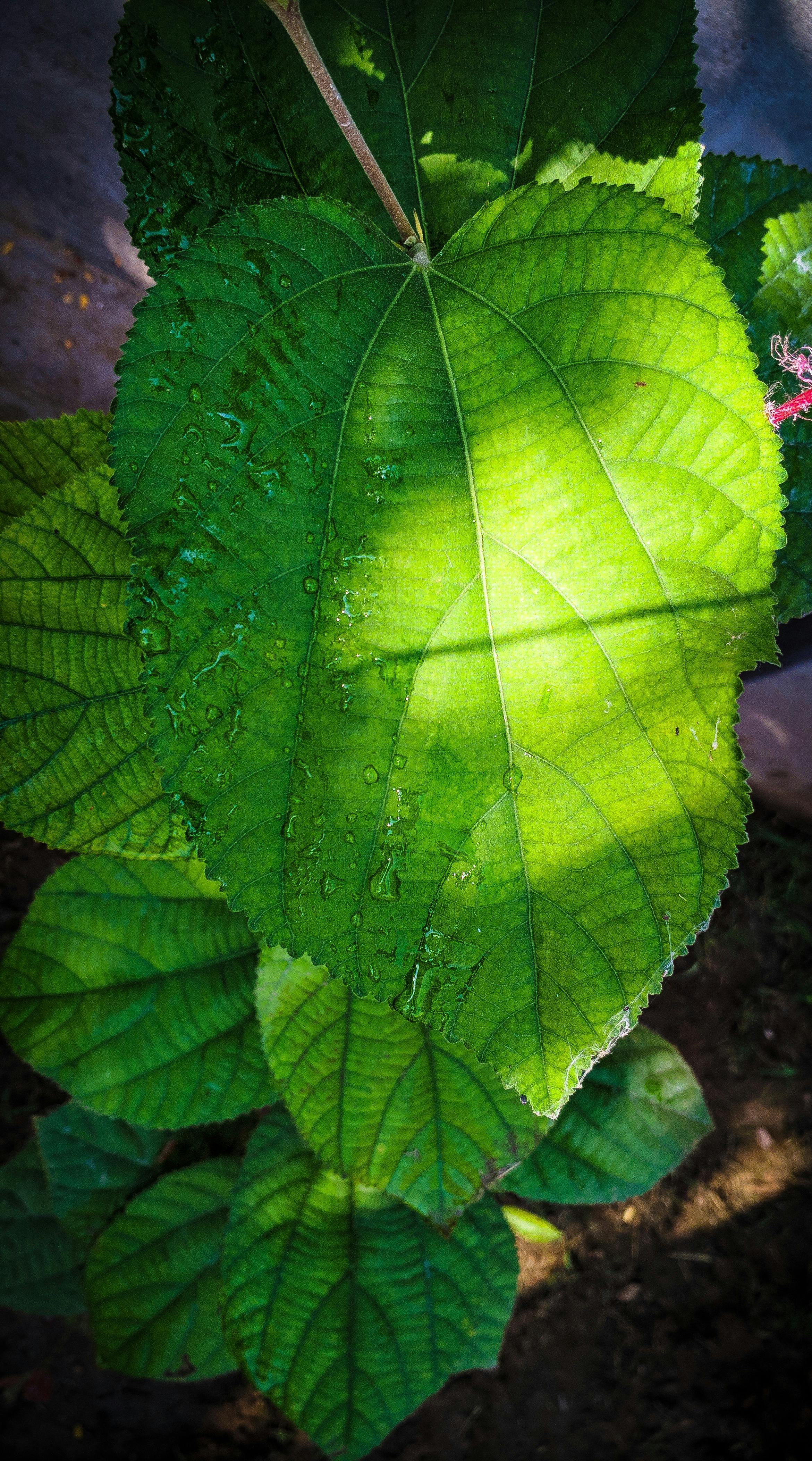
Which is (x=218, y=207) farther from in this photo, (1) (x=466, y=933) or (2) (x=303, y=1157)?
(2) (x=303, y=1157)

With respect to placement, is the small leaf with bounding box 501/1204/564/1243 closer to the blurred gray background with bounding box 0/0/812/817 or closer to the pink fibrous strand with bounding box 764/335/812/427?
the blurred gray background with bounding box 0/0/812/817

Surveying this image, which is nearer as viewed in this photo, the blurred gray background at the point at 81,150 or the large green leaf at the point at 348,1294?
the large green leaf at the point at 348,1294

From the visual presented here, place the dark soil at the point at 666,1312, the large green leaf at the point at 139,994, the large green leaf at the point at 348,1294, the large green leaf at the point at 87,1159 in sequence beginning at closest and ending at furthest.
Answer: the large green leaf at the point at 348,1294 → the large green leaf at the point at 139,994 → the large green leaf at the point at 87,1159 → the dark soil at the point at 666,1312

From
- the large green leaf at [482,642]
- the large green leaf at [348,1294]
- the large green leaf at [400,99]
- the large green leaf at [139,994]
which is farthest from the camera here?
the large green leaf at [139,994]

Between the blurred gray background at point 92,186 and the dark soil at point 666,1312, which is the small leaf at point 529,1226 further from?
the blurred gray background at point 92,186

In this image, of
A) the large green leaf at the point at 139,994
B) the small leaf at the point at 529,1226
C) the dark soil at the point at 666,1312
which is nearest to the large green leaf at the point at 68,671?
the large green leaf at the point at 139,994

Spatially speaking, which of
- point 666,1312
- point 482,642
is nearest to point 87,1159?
point 666,1312
